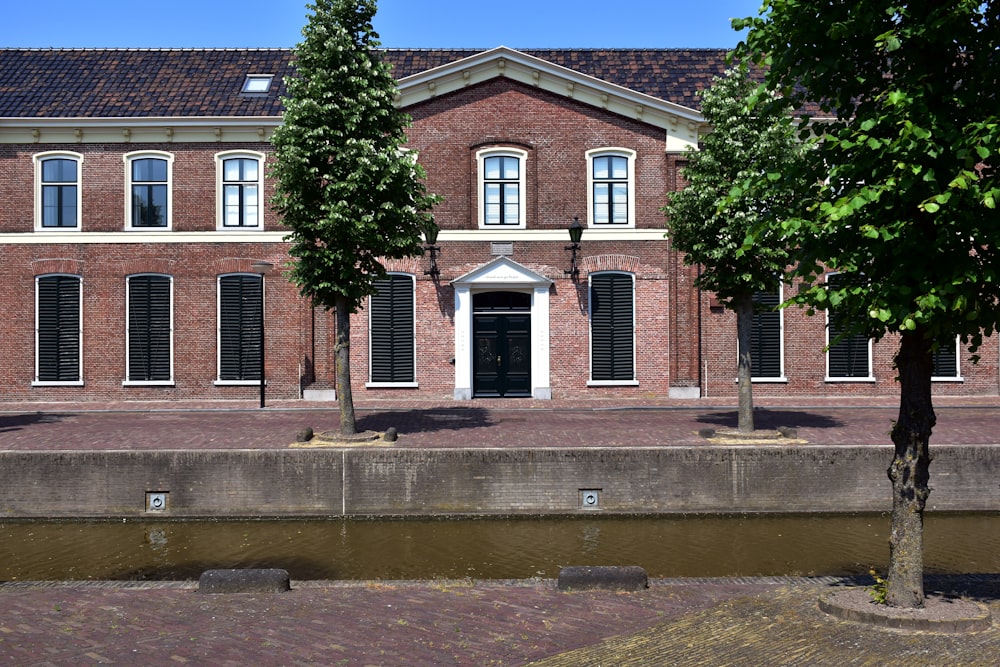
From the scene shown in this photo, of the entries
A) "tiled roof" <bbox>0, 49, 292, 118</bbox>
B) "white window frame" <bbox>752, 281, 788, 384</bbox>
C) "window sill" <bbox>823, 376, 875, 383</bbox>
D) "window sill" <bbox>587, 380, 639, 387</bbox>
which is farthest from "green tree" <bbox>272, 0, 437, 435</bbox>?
"window sill" <bbox>823, 376, 875, 383</bbox>

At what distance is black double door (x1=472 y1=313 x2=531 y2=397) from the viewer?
23875 millimetres

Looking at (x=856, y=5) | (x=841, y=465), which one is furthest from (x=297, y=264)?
(x=856, y=5)

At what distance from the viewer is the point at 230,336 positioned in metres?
23.9

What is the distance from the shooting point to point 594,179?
941 inches

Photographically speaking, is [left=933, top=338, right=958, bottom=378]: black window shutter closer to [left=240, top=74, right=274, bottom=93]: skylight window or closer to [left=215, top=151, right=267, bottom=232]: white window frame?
[left=215, top=151, right=267, bottom=232]: white window frame

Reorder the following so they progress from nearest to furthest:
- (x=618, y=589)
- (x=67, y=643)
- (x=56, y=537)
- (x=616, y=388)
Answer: (x=67, y=643), (x=618, y=589), (x=56, y=537), (x=616, y=388)

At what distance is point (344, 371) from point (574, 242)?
951cm

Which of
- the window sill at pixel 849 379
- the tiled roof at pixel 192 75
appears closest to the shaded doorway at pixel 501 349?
the tiled roof at pixel 192 75

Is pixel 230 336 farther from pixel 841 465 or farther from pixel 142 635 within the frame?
pixel 142 635

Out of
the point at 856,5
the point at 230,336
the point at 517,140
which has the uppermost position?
the point at 517,140

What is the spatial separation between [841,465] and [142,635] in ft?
32.8

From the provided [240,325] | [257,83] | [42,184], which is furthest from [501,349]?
[42,184]

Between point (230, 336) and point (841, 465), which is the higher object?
point (230, 336)

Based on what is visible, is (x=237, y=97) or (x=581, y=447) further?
(x=237, y=97)
